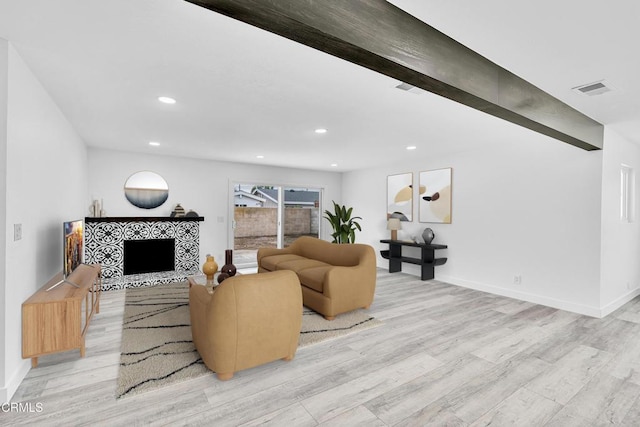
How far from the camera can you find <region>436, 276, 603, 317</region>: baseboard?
3.77 meters

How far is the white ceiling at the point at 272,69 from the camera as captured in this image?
1648 mm

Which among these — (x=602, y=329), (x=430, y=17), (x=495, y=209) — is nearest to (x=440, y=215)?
(x=495, y=209)

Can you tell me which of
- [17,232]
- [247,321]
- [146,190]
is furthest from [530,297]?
[146,190]

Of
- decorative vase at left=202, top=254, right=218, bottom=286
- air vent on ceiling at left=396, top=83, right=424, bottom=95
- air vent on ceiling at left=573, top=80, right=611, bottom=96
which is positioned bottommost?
decorative vase at left=202, top=254, right=218, bottom=286

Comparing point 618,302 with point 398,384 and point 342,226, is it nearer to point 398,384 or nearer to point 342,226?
point 398,384

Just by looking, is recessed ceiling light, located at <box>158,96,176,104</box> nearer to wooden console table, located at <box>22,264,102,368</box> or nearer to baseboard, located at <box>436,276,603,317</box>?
wooden console table, located at <box>22,264,102,368</box>

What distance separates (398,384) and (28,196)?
3141mm

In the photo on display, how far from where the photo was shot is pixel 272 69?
2.30 meters

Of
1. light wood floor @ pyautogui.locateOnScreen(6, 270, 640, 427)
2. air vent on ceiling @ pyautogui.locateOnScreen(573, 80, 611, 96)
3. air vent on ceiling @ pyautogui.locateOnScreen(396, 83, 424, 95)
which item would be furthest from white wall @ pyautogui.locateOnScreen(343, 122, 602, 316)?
air vent on ceiling @ pyautogui.locateOnScreen(396, 83, 424, 95)

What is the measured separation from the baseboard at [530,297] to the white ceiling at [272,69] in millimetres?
2233

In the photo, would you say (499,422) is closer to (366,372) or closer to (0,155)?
(366,372)

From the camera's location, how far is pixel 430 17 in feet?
5.48

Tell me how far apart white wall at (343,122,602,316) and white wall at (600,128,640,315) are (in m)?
0.16

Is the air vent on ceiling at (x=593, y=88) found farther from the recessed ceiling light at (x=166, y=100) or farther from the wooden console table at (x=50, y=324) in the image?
the wooden console table at (x=50, y=324)
